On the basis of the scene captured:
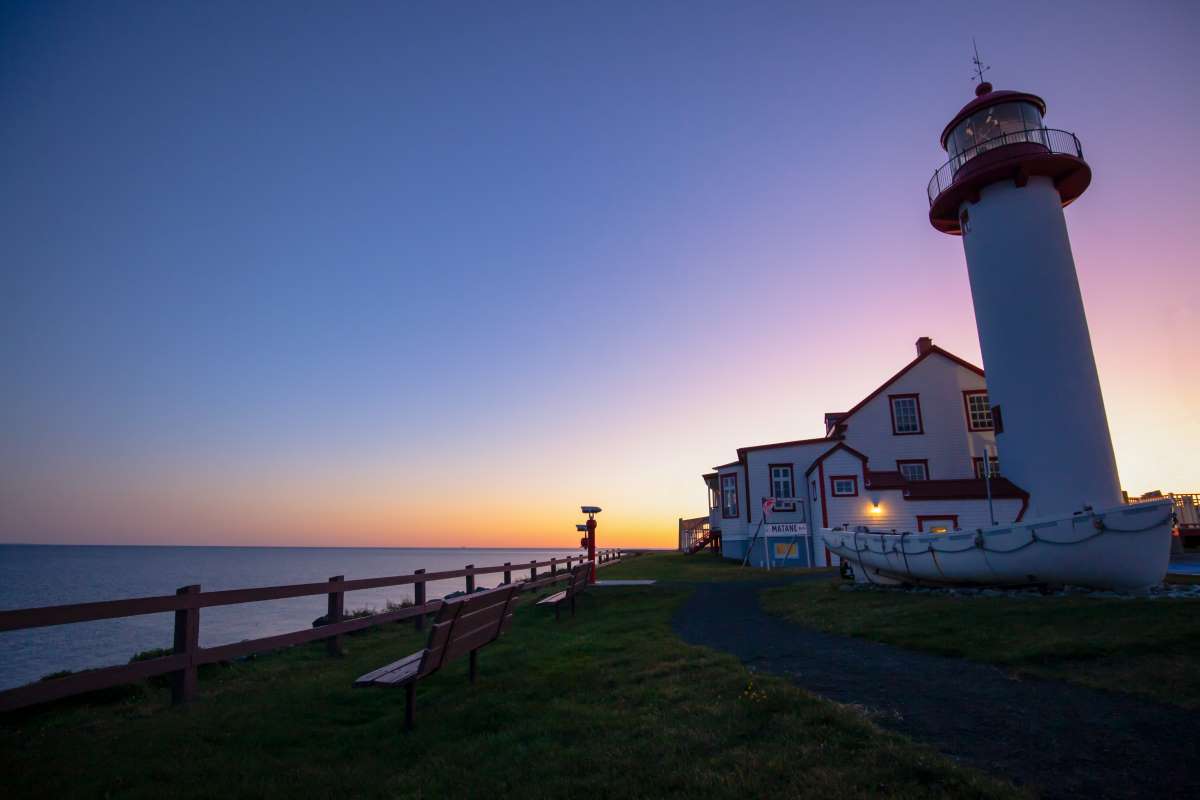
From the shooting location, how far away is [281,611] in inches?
1043

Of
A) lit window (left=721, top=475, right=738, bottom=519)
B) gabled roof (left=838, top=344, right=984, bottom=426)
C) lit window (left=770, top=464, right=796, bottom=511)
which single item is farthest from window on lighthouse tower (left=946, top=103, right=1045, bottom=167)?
lit window (left=721, top=475, right=738, bottom=519)

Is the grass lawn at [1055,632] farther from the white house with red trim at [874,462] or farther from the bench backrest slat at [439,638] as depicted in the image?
the white house with red trim at [874,462]

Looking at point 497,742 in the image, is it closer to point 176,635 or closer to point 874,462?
point 176,635

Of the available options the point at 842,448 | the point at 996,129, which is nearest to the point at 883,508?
the point at 842,448

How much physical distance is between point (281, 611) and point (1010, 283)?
3145 cm

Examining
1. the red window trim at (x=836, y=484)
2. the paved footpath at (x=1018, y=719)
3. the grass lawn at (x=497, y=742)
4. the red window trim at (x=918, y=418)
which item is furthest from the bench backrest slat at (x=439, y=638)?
the red window trim at (x=918, y=418)

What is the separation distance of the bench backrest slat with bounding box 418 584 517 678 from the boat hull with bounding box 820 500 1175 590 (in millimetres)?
11226

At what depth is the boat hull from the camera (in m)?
11.5

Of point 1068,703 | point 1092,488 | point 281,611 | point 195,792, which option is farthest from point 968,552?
point 281,611

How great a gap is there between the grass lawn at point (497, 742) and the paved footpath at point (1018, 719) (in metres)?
0.58

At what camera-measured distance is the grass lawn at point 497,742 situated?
374 cm

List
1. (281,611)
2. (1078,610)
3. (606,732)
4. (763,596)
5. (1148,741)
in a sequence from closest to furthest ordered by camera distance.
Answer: (1148,741) → (606,732) → (1078,610) → (763,596) → (281,611)

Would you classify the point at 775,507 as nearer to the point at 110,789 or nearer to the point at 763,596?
the point at 763,596

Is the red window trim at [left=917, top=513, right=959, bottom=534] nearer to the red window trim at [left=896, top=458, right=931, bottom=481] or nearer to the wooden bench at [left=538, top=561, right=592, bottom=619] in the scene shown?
the red window trim at [left=896, top=458, right=931, bottom=481]
